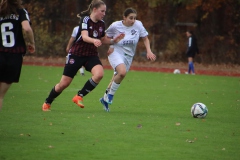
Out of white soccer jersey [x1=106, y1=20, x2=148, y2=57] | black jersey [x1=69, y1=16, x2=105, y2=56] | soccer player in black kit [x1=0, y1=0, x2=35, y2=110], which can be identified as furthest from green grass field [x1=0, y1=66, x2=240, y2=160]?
white soccer jersey [x1=106, y1=20, x2=148, y2=57]

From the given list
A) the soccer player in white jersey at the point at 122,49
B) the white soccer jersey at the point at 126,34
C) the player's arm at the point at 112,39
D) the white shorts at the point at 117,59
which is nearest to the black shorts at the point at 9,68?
the player's arm at the point at 112,39

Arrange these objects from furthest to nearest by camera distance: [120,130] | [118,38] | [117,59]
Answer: [117,59] → [118,38] → [120,130]

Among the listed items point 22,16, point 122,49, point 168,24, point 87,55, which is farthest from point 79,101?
point 168,24

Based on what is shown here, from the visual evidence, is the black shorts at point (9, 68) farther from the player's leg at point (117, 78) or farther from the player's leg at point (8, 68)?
the player's leg at point (117, 78)

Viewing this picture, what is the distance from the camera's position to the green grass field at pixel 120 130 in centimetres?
730

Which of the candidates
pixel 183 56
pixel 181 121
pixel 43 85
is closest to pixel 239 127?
pixel 181 121

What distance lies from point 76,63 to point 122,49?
1.34 m

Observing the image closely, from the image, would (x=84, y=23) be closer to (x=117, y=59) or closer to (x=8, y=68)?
(x=117, y=59)

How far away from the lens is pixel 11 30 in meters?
7.99

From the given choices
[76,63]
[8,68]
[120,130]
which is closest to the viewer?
[8,68]

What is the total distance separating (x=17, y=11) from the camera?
8.00m

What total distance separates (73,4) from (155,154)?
3417 cm

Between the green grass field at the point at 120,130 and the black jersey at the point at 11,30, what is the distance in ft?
4.12

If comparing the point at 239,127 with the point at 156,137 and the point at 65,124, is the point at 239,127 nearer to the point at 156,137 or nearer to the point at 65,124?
the point at 156,137
